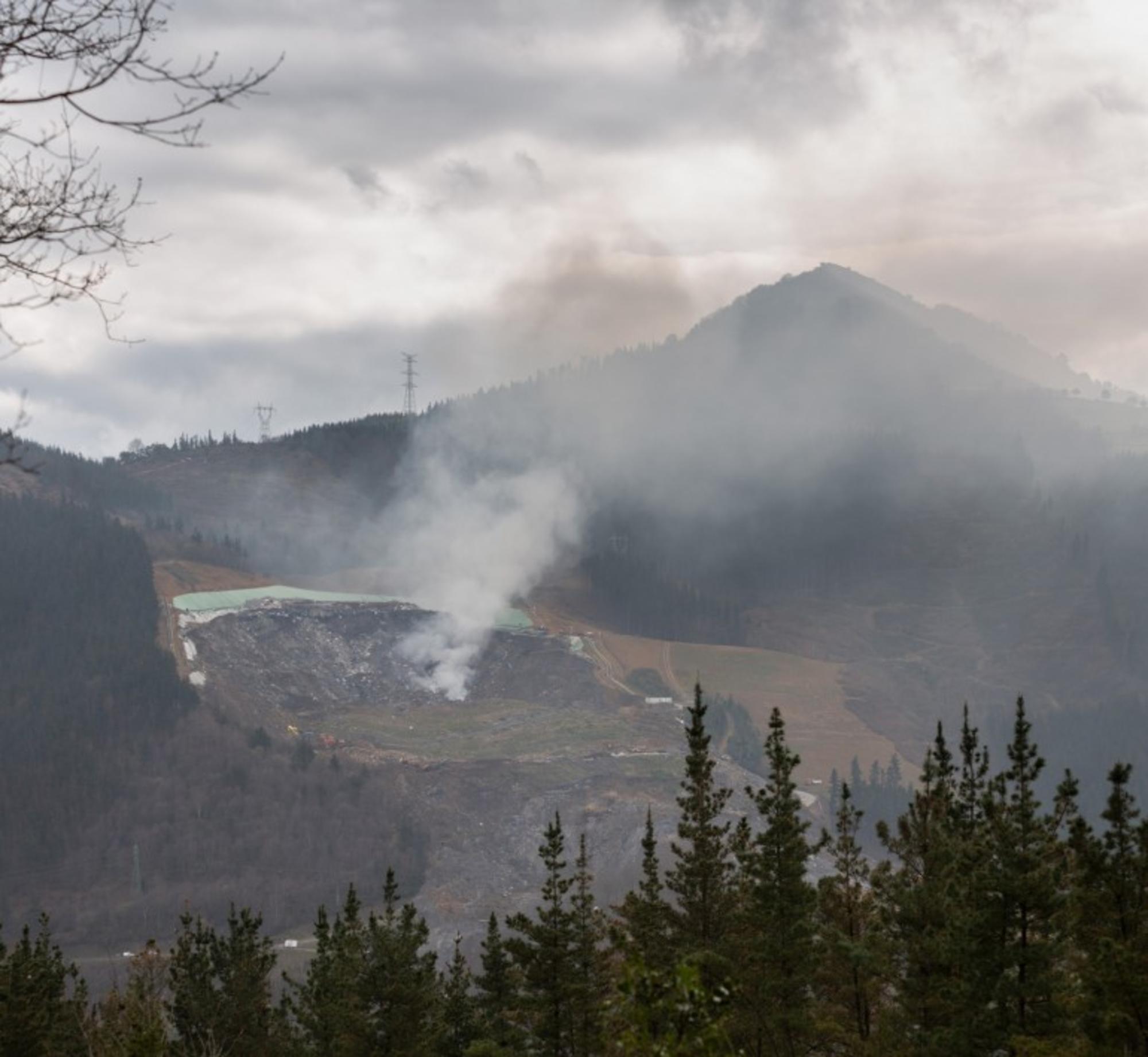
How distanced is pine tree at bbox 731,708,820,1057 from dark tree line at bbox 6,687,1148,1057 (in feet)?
0.23

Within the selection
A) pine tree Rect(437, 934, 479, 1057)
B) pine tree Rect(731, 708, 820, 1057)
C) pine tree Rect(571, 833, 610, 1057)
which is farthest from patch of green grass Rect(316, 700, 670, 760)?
pine tree Rect(731, 708, 820, 1057)

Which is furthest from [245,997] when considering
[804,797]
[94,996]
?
[804,797]

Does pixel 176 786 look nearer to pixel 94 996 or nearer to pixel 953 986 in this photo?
pixel 94 996

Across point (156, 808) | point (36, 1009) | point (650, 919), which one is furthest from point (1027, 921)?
point (156, 808)

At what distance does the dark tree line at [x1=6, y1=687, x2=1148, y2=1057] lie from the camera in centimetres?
2195

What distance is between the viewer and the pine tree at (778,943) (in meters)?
28.8

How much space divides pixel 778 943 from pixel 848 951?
1922mm

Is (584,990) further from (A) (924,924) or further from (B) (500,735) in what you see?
(B) (500,735)

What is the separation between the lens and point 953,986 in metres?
24.5

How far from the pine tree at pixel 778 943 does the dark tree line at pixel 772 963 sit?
0.07m

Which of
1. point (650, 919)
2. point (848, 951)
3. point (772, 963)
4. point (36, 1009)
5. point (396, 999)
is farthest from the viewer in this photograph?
point (36, 1009)

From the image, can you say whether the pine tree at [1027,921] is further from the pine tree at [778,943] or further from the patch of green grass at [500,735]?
the patch of green grass at [500,735]

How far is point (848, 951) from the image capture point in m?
28.1

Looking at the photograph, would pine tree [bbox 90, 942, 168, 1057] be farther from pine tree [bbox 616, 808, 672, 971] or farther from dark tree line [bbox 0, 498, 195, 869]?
dark tree line [bbox 0, 498, 195, 869]
